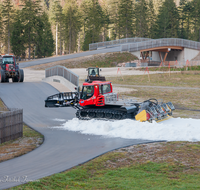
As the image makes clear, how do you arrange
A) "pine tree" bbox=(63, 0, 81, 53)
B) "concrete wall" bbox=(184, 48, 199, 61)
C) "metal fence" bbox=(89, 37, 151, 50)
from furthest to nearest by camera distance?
"pine tree" bbox=(63, 0, 81, 53) < "metal fence" bbox=(89, 37, 151, 50) < "concrete wall" bbox=(184, 48, 199, 61)

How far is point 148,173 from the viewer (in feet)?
30.7

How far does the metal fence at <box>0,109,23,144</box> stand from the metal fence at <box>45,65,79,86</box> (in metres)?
14.8

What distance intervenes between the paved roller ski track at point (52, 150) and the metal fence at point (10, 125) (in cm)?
144

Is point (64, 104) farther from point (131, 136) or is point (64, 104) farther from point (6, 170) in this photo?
point (6, 170)

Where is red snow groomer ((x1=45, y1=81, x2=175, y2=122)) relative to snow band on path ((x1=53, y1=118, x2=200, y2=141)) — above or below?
above

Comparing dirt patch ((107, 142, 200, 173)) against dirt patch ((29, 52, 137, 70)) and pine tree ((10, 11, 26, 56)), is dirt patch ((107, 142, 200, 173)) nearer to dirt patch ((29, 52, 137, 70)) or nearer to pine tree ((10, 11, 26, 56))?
dirt patch ((29, 52, 137, 70))

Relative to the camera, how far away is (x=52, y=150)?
40.0 ft

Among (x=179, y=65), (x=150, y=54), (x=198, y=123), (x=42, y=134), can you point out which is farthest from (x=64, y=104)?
(x=150, y=54)

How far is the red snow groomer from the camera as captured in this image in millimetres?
16781

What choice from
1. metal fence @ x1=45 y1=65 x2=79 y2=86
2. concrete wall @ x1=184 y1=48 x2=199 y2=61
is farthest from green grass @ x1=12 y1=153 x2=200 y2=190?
concrete wall @ x1=184 y1=48 x2=199 y2=61

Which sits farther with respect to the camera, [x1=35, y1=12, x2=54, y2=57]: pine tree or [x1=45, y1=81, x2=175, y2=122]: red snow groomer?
[x1=35, y1=12, x2=54, y2=57]: pine tree

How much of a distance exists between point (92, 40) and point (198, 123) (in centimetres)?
8879

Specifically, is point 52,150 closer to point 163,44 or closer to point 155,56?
point 163,44

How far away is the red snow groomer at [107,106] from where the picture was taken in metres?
16.8
